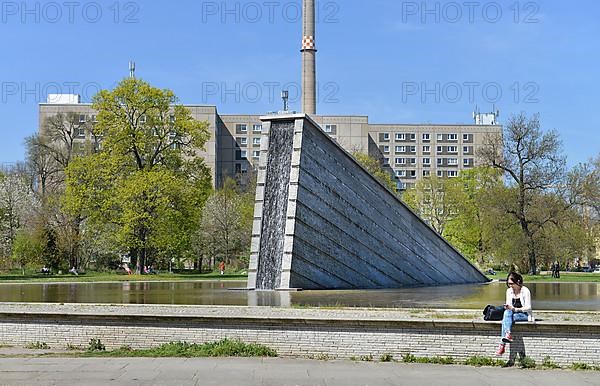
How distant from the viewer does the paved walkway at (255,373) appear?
967 cm

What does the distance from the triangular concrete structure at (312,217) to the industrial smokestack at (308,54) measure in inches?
2514

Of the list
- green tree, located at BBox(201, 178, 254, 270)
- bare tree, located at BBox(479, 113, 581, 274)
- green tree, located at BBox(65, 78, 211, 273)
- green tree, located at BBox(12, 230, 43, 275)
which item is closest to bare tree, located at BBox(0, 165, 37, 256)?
green tree, located at BBox(12, 230, 43, 275)

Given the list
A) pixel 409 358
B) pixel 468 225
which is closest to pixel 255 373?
pixel 409 358

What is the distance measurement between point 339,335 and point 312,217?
10.8 metres

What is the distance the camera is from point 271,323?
11.8 m

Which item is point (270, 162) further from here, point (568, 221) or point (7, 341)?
point (568, 221)

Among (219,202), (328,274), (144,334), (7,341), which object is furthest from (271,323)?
(219,202)

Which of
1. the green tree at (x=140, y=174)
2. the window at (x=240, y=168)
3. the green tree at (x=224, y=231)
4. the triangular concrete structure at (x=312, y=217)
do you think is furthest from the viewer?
the window at (x=240, y=168)

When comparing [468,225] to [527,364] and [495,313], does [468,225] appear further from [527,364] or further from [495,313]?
[527,364]

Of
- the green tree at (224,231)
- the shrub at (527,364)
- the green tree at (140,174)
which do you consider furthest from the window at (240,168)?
the shrub at (527,364)

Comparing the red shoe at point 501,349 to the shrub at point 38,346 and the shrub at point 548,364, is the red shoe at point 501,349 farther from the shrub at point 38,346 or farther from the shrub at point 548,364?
the shrub at point 38,346

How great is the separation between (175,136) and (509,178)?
22475mm

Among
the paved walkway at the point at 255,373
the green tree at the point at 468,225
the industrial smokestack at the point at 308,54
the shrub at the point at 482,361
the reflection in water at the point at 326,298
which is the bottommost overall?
the paved walkway at the point at 255,373

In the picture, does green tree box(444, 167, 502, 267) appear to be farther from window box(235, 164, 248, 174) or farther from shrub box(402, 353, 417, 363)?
shrub box(402, 353, 417, 363)
